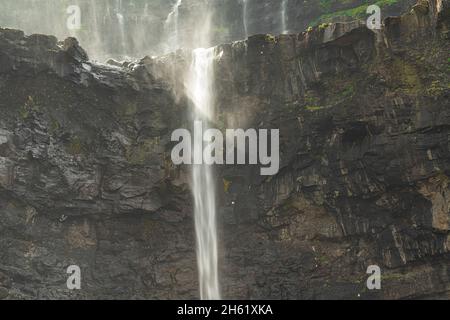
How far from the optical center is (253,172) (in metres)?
21.4

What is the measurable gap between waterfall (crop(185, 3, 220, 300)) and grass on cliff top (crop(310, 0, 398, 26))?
10044mm

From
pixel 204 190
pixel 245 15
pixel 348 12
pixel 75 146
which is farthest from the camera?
pixel 245 15

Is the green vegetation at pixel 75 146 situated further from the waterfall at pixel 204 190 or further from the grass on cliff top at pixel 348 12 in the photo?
the grass on cliff top at pixel 348 12

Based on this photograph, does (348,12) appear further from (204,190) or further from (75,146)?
(75,146)

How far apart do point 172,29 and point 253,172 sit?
16.5m

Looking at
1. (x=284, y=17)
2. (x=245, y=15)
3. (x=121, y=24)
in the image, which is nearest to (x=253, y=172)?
(x=284, y=17)

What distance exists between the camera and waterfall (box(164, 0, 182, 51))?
110 feet

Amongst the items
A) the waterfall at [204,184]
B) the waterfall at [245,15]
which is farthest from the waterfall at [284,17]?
the waterfall at [204,184]

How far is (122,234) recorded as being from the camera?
20.8 m

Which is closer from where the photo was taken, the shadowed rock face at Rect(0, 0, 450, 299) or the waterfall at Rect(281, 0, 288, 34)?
the shadowed rock face at Rect(0, 0, 450, 299)

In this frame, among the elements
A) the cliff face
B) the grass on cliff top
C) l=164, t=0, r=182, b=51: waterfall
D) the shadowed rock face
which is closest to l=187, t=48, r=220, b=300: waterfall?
the shadowed rock face

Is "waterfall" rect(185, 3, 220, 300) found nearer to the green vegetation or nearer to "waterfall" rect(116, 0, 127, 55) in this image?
the green vegetation

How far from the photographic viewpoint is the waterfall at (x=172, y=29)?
110ft
